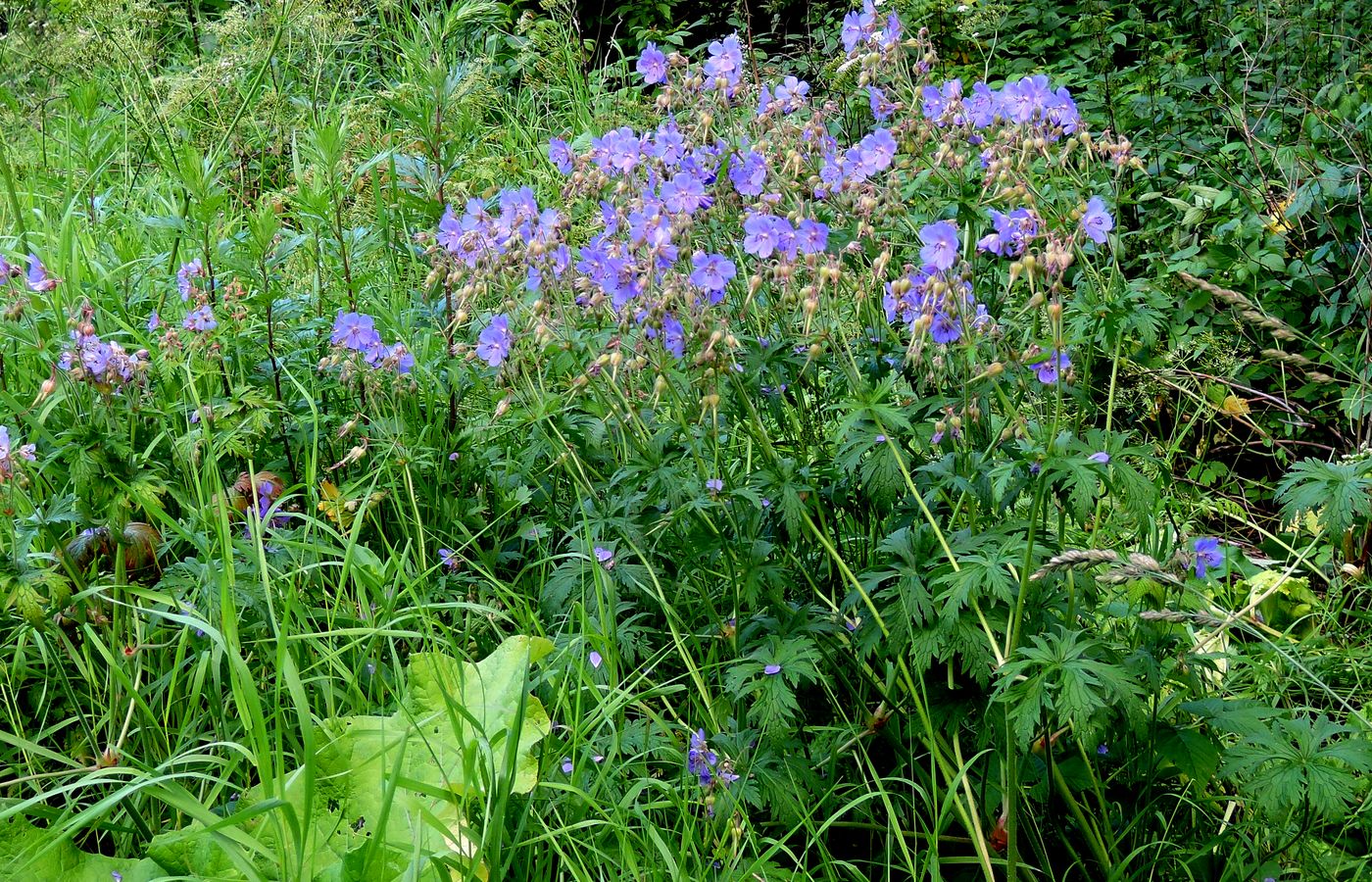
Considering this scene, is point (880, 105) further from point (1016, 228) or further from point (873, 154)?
point (1016, 228)

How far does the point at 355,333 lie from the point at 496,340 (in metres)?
0.54

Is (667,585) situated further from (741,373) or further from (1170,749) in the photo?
(1170,749)

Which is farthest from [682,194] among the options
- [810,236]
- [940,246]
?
[940,246]

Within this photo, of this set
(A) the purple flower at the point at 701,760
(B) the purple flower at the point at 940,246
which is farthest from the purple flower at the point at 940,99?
(A) the purple flower at the point at 701,760

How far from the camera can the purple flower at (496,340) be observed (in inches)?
83.0

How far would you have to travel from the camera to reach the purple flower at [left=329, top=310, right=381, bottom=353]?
8.17 ft

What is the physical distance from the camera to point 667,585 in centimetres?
231

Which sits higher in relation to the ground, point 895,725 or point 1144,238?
point 895,725

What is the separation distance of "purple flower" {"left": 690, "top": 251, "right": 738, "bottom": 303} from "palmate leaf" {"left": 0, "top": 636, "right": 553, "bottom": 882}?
2.07 feet

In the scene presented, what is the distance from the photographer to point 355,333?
252 centimetres

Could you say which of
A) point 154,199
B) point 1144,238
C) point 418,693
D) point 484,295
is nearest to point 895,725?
point 418,693

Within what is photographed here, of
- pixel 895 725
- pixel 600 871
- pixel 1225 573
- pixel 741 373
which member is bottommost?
pixel 1225 573

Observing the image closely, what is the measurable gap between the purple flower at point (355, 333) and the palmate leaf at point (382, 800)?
0.87 m

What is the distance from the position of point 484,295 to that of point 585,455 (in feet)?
1.66
